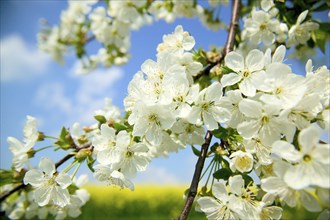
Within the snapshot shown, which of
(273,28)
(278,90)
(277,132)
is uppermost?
(273,28)

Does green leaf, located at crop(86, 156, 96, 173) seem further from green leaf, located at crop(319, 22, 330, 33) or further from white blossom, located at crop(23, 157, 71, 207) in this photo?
green leaf, located at crop(319, 22, 330, 33)

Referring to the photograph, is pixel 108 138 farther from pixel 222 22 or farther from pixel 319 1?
pixel 222 22

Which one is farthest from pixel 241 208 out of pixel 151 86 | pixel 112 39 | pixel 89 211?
pixel 89 211

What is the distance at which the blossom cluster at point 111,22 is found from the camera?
9.16 ft

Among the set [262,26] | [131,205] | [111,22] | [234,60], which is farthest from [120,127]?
[131,205]

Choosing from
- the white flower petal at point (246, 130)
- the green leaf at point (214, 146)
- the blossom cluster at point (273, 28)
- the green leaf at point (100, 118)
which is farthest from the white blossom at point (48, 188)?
the blossom cluster at point (273, 28)

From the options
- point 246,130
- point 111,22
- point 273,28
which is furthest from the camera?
point 111,22

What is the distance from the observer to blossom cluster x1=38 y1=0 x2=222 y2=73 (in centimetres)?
279

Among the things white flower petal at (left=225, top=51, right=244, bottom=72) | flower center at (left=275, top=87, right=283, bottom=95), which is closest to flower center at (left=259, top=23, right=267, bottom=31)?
white flower petal at (left=225, top=51, right=244, bottom=72)

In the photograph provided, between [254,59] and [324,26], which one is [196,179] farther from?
[324,26]

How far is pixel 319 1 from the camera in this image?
2.22 m

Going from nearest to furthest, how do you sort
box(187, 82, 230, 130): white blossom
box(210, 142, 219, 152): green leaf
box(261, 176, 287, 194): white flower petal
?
box(261, 176, 287, 194): white flower petal → box(187, 82, 230, 130): white blossom → box(210, 142, 219, 152): green leaf

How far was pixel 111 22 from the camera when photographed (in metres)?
3.11

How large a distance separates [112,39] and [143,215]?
790 cm
